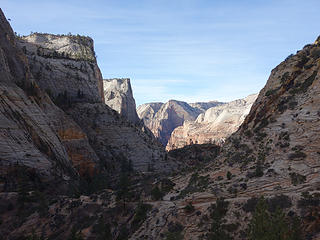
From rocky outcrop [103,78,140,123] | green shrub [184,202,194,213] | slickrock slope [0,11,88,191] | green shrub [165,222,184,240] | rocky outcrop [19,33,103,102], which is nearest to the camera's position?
green shrub [165,222,184,240]

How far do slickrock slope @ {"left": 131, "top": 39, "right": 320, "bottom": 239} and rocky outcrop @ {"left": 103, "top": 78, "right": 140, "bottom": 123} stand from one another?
114 metres

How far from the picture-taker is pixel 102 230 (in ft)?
78.6

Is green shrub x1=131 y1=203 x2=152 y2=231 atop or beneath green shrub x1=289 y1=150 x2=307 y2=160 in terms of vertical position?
beneath

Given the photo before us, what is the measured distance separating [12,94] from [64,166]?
14.3 meters

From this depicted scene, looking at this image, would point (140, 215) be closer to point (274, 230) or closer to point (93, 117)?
point (274, 230)

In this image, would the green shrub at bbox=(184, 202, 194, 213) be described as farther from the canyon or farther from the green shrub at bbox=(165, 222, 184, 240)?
the green shrub at bbox=(165, 222, 184, 240)

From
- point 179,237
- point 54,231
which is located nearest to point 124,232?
point 179,237

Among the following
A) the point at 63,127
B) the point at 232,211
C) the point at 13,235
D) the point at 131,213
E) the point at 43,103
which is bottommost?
the point at 13,235

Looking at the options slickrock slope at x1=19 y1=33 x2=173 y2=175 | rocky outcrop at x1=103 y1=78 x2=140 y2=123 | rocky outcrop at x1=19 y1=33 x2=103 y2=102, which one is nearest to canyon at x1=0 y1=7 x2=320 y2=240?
slickrock slope at x1=19 y1=33 x2=173 y2=175

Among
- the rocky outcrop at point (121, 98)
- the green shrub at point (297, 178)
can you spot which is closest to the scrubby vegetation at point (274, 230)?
the green shrub at point (297, 178)

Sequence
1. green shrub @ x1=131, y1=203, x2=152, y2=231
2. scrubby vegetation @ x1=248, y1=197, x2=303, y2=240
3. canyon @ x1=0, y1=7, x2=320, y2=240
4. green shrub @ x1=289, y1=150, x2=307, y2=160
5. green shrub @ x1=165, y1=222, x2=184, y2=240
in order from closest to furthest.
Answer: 1. scrubby vegetation @ x1=248, y1=197, x2=303, y2=240
2. green shrub @ x1=165, y1=222, x2=184, y2=240
3. canyon @ x1=0, y1=7, x2=320, y2=240
4. green shrub @ x1=131, y1=203, x2=152, y2=231
5. green shrub @ x1=289, y1=150, x2=307, y2=160

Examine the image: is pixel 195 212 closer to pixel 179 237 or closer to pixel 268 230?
pixel 179 237

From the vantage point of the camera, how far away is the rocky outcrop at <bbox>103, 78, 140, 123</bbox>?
154000 millimetres

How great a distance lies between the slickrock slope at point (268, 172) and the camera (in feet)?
64.4
